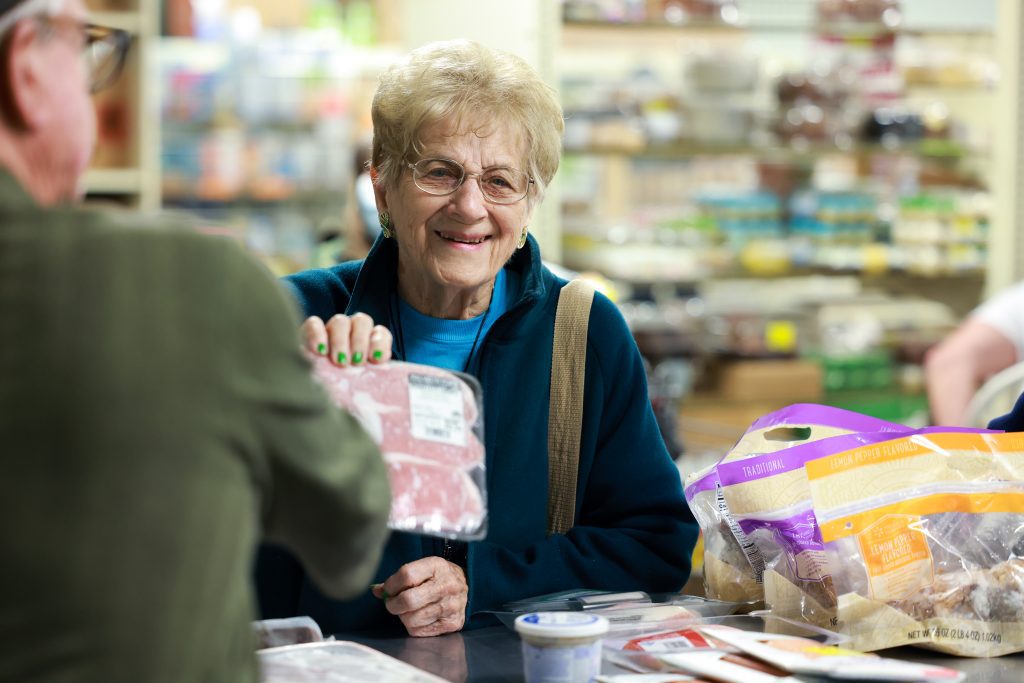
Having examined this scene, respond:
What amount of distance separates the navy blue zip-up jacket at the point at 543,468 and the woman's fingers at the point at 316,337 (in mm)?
375

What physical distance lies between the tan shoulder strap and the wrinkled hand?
0.95ft

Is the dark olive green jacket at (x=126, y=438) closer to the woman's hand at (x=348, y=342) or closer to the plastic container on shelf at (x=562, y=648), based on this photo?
the plastic container on shelf at (x=562, y=648)

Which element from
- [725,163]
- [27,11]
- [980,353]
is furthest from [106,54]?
[725,163]

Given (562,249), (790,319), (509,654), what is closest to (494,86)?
(509,654)

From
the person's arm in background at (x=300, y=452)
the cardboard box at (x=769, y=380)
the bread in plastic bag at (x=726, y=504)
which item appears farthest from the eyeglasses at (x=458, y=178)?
the cardboard box at (x=769, y=380)

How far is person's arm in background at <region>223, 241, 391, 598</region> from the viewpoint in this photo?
0.96 metres

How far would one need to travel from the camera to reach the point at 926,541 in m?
1.77

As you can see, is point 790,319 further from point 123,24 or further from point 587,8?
point 123,24

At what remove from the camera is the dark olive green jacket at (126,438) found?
89 centimetres

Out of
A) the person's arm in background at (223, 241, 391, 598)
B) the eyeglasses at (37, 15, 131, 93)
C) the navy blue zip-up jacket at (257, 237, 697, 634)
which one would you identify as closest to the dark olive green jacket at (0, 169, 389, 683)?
the person's arm in background at (223, 241, 391, 598)

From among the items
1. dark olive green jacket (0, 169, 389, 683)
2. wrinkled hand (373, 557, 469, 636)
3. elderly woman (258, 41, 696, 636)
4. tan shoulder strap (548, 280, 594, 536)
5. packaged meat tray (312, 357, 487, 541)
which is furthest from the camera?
tan shoulder strap (548, 280, 594, 536)

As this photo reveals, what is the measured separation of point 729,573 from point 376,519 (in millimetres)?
999

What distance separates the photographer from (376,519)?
1087mm

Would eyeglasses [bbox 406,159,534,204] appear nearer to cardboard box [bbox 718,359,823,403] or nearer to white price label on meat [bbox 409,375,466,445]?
white price label on meat [bbox 409,375,466,445]
